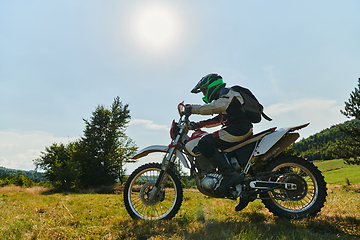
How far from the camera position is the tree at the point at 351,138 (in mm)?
19234

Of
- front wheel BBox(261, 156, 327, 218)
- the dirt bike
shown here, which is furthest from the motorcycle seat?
front wheel BBox(261, 156, 327, 218)

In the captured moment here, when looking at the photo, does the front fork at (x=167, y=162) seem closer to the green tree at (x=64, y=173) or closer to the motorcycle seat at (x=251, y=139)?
the motorcycle seat at (x=251, y=139)

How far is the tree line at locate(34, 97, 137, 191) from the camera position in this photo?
23344 mm

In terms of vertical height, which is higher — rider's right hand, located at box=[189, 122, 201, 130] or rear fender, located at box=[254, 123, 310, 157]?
rider's right hand, located at box=[189, 122, 201, 130]

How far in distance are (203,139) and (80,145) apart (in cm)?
2653

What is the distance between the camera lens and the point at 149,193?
13.3ft

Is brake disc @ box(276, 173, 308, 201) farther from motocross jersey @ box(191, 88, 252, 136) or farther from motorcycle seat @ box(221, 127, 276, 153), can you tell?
motocross jersey @ box(191, 88, 252, 136)

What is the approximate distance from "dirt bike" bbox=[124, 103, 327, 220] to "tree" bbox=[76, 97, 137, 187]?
77.2ft

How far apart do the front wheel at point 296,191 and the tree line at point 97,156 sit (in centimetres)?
2318

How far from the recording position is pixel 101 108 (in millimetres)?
29141

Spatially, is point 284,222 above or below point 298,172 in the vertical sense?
below

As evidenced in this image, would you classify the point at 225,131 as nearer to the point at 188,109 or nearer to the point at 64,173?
the point at 188,109

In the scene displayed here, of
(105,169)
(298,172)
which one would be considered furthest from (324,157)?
(298,172)

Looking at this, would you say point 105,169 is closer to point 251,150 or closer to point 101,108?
point 101,108
